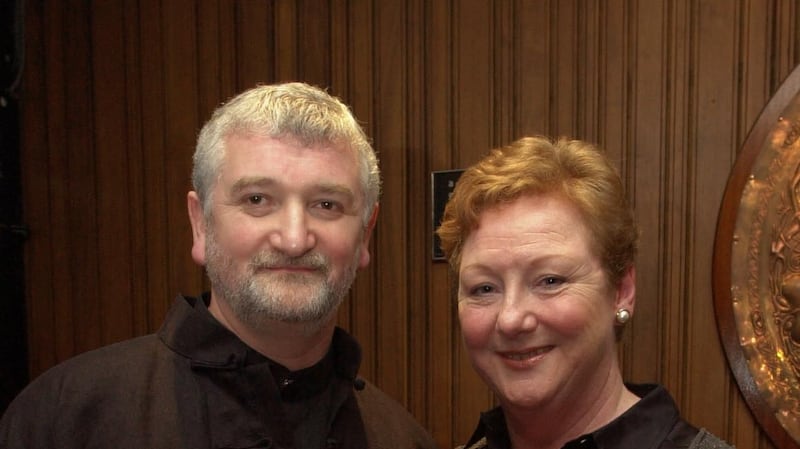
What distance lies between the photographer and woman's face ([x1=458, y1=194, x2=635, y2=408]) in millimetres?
1256

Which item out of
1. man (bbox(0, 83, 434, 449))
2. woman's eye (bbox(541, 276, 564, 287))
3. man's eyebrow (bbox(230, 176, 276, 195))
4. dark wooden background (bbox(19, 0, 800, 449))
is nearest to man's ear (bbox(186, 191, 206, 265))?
man (bbox(0, 83, 434, 449))

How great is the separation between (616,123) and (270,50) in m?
1.18

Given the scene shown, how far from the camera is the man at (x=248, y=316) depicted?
1377 mm

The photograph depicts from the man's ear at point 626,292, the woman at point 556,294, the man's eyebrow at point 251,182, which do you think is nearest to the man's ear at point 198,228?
the man's eyebrow at point 251,182

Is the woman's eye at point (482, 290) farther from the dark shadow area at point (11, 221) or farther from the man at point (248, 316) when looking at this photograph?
the dark shadow area at point (11, 221)

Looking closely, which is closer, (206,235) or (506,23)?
(206,235)

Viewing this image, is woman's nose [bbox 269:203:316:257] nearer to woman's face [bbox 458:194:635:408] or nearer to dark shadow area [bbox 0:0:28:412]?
woman's face [bbox 458:194:635:408]

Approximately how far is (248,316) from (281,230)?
17 centimetres

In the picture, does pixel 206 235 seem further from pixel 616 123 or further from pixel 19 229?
pixel 19 229

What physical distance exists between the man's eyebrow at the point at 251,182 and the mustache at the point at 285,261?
0.12 m

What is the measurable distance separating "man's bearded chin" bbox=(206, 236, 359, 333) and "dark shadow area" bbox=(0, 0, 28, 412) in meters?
1.83

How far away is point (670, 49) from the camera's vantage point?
6.75 feet

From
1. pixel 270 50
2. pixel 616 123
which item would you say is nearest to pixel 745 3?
pixel 616 123

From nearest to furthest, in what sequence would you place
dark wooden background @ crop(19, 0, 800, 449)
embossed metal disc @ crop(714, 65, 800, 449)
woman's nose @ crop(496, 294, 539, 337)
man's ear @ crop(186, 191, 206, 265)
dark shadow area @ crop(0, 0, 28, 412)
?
woman's nose @ crop(496, 294, 539, 337), man's ear @ crop(186, 191, 206, 265), embossed metal disc @ crop(714, 65, 800, 449), dark wooden background @ crop(19, 0, 800, 449), dark shadow area @ crop(0, 0, 28, 412)
